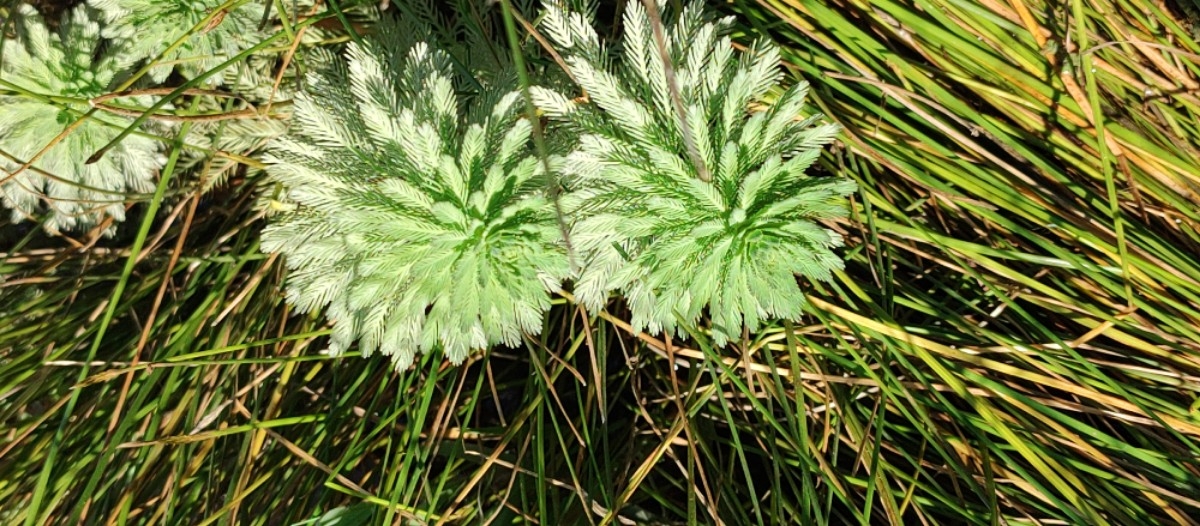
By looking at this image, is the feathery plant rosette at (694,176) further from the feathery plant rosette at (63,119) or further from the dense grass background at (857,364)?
the feathery plant rosette at (63,119)

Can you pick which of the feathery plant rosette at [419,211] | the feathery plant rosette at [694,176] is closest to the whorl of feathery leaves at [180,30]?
the feathery plant rosette at [419,211]

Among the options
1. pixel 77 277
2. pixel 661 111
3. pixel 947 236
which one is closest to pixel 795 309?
pixel 661 111

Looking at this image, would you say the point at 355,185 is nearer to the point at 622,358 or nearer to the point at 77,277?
the point at 622,358

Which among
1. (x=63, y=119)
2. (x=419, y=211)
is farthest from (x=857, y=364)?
(x=63, y=119)

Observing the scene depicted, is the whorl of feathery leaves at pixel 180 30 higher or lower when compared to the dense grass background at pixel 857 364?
higher

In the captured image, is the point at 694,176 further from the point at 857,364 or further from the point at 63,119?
the point at 63,119

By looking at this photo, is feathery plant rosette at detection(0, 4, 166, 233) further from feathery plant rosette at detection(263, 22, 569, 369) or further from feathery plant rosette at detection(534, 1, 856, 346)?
feathery plant rosette at detection(534, 1, 856, 346)

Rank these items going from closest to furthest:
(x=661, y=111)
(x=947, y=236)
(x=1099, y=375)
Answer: (x=661, y=111) < (x=1099, y=375) < (x=947, y=236)
